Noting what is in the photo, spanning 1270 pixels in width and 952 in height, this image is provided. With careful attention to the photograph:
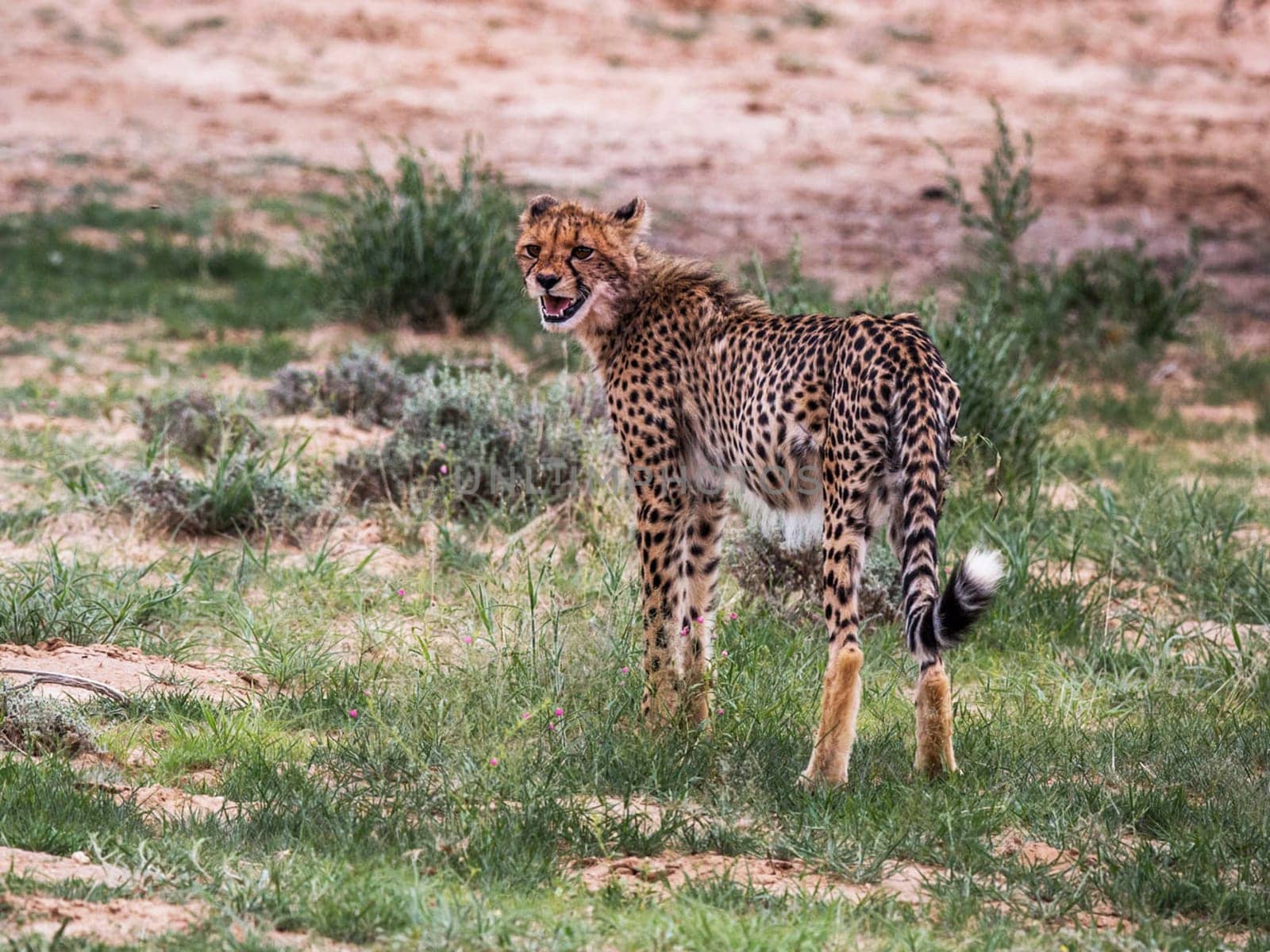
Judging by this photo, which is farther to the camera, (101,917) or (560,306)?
(560,306)

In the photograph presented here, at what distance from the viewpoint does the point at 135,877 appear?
336 centimetres

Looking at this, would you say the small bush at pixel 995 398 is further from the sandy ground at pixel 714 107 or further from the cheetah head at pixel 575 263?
the sandy ground at pixel 714 107

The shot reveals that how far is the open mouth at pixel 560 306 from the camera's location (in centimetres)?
459

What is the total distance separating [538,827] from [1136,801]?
147 cm

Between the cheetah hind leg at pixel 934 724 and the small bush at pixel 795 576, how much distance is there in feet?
4.92

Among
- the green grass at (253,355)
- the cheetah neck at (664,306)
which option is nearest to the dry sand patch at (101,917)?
the cheetah neck at (664,306)

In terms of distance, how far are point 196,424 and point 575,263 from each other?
9.23 ft

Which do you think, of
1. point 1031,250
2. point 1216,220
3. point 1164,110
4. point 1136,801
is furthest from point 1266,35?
point 1136,801

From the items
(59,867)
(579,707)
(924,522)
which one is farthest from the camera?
(579,707)

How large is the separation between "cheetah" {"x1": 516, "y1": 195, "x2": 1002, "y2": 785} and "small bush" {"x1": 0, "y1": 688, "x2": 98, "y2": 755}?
144 cm

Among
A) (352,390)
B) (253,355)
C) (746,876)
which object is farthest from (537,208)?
(253,355)

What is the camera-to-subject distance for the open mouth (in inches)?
181

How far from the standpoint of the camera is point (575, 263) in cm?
462

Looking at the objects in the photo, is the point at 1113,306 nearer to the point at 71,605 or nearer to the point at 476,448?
the point at 476,448
